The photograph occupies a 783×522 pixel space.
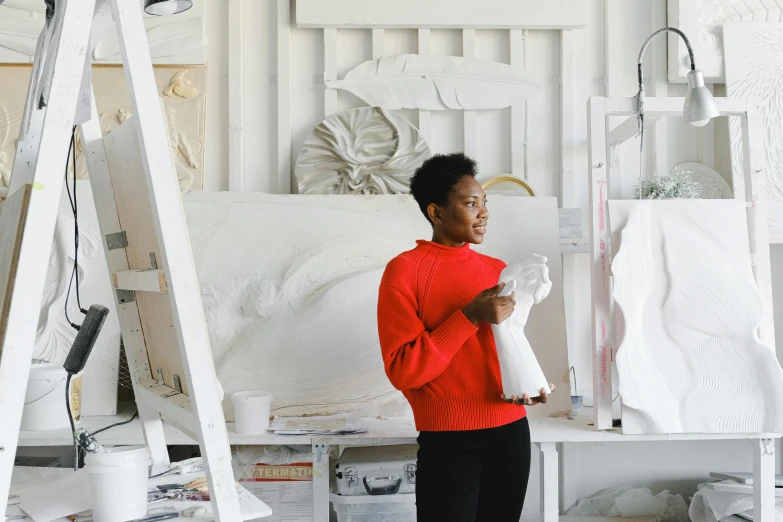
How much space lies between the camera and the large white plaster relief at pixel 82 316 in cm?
279

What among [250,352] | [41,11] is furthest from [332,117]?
[41,11]

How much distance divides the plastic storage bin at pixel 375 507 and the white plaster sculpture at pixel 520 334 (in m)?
0.79

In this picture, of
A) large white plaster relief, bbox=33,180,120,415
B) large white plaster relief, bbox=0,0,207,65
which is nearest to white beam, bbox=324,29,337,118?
large white plaster relief, bbox=0,0,207,65

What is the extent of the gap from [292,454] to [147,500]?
106 centimetres

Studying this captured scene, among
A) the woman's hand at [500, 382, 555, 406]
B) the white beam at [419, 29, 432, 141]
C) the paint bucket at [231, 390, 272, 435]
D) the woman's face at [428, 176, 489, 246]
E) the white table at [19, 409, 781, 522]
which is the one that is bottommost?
the white table at [19, 409, 781, 522]

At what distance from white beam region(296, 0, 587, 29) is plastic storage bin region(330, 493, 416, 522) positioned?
1854mm

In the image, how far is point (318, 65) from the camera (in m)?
3.13

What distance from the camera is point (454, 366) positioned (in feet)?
6.33

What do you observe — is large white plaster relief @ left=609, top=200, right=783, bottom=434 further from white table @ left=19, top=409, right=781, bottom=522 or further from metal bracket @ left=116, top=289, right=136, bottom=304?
metal bracket @ left=116, top=289, right=136, bottom=304

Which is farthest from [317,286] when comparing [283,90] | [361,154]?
[283,90]

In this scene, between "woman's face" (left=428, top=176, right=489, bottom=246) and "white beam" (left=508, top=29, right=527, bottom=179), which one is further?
"white beam" (left=508, top=29, right=527, bottom=179)

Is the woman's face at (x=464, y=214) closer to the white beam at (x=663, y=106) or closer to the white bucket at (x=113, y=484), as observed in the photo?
the white beam at (x=663, y=106)

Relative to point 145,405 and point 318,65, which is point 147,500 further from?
point 318,65

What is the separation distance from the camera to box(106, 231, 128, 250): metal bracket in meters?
1.68
